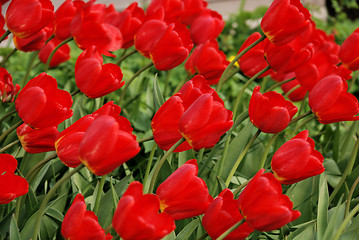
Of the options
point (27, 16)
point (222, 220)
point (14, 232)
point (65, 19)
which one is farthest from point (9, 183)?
point (65, 19)

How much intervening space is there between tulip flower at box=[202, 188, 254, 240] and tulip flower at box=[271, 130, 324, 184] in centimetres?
14

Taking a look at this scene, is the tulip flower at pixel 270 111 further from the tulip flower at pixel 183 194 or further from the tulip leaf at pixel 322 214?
the tulip flower at pixel 183 194

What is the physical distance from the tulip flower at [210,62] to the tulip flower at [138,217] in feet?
2.48

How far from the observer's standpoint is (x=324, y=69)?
1717 mm

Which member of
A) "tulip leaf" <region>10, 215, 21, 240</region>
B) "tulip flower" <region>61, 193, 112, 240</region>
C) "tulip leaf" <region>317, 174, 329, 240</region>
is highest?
"tulip flower" <region>61, 193, 112, 240</region>

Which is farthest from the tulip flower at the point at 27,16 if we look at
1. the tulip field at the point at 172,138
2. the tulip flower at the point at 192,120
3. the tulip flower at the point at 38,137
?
the tulip flower at the point at 192,120

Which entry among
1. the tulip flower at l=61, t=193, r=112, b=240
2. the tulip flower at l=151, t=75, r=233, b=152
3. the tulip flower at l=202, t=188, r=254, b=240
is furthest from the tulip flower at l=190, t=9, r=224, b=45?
the tulip flower at l=61, t=193, r=112, b=240

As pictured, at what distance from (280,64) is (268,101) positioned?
9.0 inches

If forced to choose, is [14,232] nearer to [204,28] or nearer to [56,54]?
[56,54]

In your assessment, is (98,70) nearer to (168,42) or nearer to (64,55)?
(168,42)

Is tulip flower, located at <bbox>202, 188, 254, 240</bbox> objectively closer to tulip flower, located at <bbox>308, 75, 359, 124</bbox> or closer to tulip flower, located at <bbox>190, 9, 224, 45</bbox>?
tulip flower, located at <bbox>308, 75, 359, 124</bbox>

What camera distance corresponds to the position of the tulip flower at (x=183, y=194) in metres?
0.85

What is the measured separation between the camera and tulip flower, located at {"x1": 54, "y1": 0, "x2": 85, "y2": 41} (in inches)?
58.3

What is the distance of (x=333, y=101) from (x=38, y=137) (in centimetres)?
62
